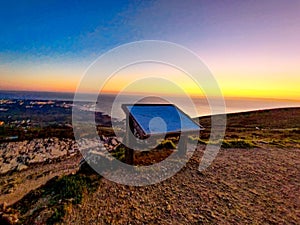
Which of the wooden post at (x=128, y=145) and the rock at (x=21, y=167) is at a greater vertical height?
the wooden post at (x=128, y=145)

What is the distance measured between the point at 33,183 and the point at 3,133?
50.6 feet

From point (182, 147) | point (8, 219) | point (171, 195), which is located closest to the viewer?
point (8, 219)

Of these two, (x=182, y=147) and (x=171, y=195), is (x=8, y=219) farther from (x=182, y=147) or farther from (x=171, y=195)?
(x=182, y=147)

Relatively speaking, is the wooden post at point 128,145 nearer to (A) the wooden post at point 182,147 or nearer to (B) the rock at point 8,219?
(A) the wooden post at point 182,147

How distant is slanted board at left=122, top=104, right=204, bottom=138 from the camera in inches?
293

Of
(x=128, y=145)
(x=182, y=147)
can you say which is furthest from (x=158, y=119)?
(x=182, y=147)

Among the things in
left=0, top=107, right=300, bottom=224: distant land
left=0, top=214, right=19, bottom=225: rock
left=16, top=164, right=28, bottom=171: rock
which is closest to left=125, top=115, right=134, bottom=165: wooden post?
left=0, top=107, right=300, bottom=224: distant land

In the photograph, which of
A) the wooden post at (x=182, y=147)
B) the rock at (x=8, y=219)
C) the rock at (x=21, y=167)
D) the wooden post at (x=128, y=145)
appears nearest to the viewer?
the rock at (x=8, y=219)

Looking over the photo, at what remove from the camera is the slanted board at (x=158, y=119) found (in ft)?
24.4

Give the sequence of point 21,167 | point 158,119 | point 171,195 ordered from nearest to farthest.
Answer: point 171,195 → point 158,119 → point 21,167

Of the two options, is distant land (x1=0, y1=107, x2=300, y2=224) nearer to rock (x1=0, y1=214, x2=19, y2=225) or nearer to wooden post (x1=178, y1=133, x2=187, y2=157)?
rock (x1=0, y1=214, x2=19, y2=225)

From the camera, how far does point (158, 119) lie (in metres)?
8.26

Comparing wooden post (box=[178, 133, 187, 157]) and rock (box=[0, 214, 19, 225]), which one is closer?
rock (box=[0, 214, 19, 225])

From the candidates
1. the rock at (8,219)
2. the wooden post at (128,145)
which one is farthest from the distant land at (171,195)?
the wooden post at (128,145)
